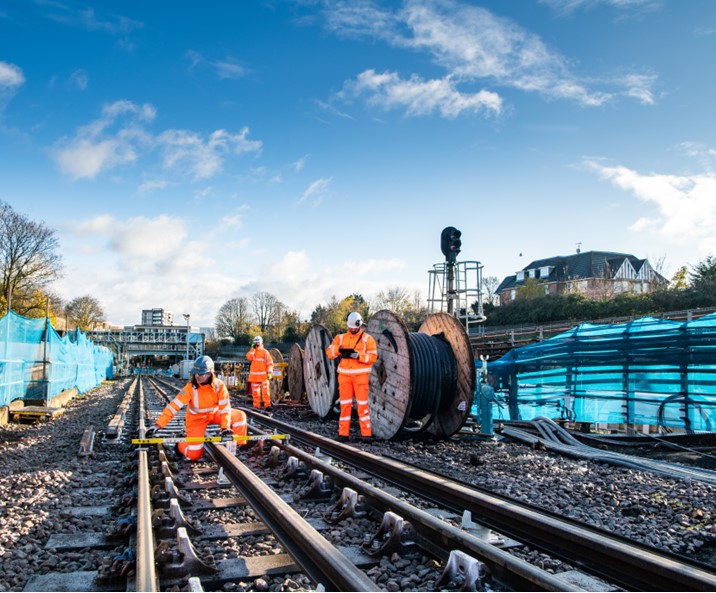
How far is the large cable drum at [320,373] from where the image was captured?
12625 mm

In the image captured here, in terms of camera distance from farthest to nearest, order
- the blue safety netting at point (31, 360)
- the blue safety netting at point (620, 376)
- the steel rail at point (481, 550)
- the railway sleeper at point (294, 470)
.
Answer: the blue safety netting at point (31, 360) → the blue safety netting at point (620, 376) → the railway sleeper at point (294, 470) → the steel rail at point (481, 550)

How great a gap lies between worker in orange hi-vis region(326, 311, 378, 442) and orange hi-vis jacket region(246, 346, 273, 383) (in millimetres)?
6056

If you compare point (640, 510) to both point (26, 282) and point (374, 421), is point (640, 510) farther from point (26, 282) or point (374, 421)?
point (26, 282)

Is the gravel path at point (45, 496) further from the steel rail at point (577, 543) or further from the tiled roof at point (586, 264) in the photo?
the tiled roof at point (586, 264)

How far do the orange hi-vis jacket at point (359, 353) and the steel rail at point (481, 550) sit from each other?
4.58 m

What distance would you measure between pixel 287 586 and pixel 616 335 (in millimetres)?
8173

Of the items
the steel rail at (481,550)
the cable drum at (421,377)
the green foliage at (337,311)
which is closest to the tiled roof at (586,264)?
the green foliage at (337,311)

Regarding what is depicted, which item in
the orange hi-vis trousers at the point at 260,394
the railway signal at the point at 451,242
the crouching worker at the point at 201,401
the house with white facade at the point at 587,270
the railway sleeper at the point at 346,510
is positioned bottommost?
the orange hi-vis trousers at the point at 260,394

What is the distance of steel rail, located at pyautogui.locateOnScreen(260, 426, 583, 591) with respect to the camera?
10.00 ft

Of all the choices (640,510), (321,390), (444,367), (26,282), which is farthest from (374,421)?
(26,282)

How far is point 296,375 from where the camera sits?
58.7 ft

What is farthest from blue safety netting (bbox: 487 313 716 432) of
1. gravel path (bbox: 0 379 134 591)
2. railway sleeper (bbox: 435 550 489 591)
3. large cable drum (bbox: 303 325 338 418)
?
gravel path (bbox: 0 379 134 591)

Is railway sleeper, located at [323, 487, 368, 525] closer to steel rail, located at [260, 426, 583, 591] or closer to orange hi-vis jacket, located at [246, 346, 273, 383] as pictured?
steel rail, located at [260, 426, 583, 591]

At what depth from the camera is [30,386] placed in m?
16.0
